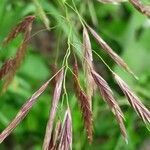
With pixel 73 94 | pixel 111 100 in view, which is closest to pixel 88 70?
pixel 111 100

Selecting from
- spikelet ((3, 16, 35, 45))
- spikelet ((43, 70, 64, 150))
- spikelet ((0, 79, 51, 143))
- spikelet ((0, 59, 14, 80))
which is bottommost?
spikelet ((43, 70, 64, 150))

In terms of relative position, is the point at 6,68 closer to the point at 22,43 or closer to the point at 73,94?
the point at 22,43

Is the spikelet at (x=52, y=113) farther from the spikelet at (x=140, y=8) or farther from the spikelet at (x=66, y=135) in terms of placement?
the spikelet at (x=140, y=8)

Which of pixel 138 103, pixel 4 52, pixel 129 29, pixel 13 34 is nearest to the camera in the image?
pixel 138 103

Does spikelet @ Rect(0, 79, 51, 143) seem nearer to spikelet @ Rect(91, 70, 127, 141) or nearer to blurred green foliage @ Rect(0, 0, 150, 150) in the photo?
spikelet @ Rect(91, 70, 127, 141)

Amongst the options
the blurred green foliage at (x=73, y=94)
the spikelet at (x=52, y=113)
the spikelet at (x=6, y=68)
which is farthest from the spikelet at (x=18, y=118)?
the blurred green foliage at (x=73, y=94)

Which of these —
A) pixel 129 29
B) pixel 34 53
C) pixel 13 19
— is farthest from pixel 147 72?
pixel 13 19

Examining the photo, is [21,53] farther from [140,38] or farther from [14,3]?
[140,38]

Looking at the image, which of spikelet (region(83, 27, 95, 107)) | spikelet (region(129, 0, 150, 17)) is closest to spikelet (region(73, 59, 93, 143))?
spikelet (region(83, 27, 95, 107))
